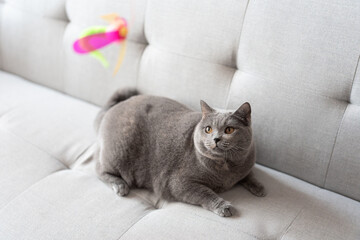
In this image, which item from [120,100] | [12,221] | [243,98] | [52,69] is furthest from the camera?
[52,69]

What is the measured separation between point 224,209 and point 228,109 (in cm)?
48

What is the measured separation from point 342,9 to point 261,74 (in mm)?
382

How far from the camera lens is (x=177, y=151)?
4.88 feet

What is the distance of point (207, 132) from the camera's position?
1376mm

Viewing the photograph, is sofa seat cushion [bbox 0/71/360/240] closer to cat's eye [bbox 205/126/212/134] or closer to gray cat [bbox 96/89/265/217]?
Result: gray cat [bbox 96/89/265/217]

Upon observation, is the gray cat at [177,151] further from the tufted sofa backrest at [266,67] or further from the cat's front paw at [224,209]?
the tufted sofa backrest at [266,67]

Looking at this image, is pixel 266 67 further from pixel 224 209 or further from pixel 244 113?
pixel 224 209

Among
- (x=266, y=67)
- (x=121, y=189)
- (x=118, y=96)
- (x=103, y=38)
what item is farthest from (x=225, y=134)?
(x=103, y=38)

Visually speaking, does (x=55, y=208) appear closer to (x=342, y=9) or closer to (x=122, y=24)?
(x=122, y=24)

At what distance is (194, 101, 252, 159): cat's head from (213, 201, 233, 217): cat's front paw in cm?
18

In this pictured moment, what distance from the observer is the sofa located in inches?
51.2

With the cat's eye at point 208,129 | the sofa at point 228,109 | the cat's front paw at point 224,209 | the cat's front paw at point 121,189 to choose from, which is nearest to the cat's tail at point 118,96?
the sofa at point 228,109

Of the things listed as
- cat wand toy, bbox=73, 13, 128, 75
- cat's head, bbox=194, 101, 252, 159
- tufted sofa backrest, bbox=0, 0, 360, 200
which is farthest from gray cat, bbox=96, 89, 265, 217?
cat wand toy, bbox=73, 13, 128, 75

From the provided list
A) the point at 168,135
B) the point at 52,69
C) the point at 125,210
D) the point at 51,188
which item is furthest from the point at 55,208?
the point at 52,69
